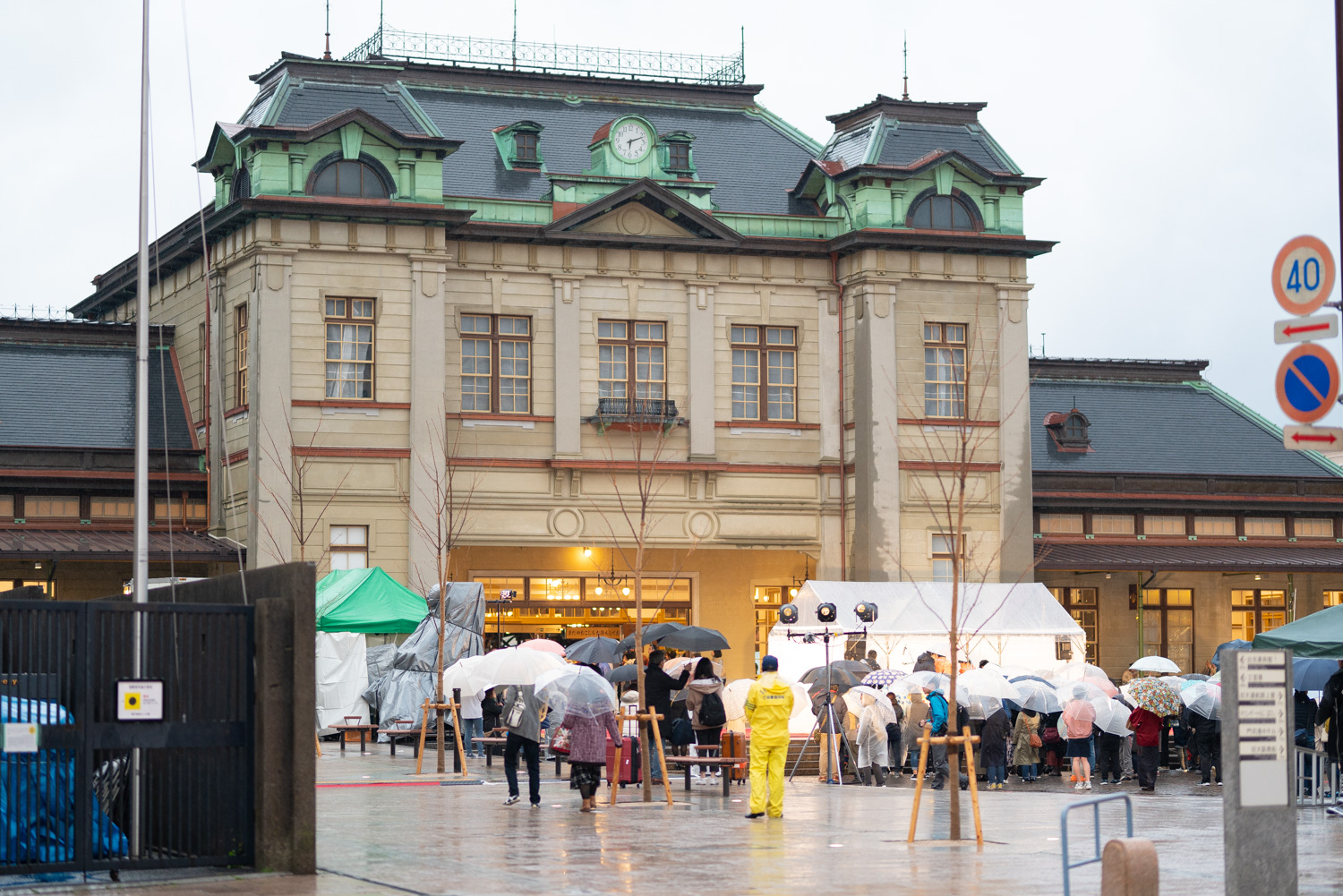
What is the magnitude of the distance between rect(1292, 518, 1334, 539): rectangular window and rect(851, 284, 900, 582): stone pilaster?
1325 cm

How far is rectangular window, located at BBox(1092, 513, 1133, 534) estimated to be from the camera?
49281 mm

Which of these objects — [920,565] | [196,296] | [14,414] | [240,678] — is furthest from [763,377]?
[240,678]

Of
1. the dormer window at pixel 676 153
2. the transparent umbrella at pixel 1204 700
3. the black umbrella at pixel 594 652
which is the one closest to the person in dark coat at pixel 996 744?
the transparent umbrella at pixel 1204 700

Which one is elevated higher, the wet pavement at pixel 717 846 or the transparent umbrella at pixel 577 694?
the transparent umbrella at pixel 577 694

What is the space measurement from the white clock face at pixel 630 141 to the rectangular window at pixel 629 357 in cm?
399

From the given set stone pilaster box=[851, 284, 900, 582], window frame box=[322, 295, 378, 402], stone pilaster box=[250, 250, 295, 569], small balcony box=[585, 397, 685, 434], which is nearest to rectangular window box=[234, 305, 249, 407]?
stone pilaster box=[250, 250, 295, 569]

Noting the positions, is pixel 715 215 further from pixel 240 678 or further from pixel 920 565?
pixel 240 678

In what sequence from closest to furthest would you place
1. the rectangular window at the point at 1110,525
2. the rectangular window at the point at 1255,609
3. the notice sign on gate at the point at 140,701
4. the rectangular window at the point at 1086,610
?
the notice sign on gate at the point at 140,701 < the rectangular window at the point at 1086,610 < the rectangular window at the point at 1110,525 < the rectangular window at the point at 1255,609

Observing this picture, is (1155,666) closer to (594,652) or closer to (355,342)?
(594,652)

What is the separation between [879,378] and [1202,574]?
1181cm

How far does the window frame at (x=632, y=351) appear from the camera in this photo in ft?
145

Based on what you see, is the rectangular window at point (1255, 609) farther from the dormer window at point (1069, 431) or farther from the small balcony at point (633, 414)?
the small balcony at point (633, 414)

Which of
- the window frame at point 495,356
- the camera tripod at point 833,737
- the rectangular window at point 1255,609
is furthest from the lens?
the rectangular window at point 1255,609

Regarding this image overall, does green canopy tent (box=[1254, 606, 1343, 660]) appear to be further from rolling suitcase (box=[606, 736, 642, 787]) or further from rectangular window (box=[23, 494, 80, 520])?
rectangular window (box=[23, 494, 80, 520])
